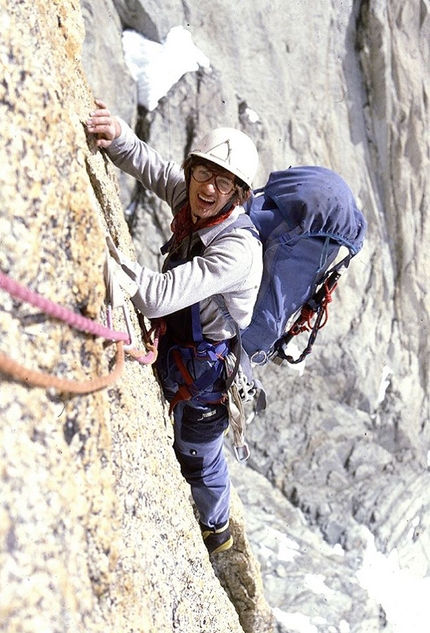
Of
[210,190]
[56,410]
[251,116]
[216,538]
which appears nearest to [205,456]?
[216,538]

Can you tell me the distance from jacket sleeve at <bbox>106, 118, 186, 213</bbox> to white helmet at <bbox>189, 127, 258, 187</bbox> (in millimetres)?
465

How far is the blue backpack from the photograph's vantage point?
11.1 ft

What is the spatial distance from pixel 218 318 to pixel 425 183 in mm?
9584

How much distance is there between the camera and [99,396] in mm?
1860

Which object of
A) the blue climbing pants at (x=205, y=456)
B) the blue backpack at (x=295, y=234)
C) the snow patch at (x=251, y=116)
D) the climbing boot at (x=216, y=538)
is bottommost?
the climbing boot at (x=216, y=538)

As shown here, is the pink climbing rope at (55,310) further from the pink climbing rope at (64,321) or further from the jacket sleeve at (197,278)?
the jacket sleeve at (197,278)

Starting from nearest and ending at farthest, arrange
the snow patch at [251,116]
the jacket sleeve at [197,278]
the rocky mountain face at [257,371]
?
the rocky mountain face at [257,371]
the jacket sleeve at [197,278]
the snow patch at [251,116]

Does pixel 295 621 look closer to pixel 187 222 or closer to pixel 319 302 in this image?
pixel 319 302

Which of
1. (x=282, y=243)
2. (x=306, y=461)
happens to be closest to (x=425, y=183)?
(x=306, y=461)

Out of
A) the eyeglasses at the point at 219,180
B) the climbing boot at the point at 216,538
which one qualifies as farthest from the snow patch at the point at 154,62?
the climbing boot at the point at 216,538

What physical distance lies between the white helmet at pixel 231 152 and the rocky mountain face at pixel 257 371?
1.89ft

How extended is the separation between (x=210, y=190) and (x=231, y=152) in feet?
0.74

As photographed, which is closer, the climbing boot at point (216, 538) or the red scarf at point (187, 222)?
the red scarf at point (187, 222)

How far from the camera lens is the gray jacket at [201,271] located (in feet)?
8.42
